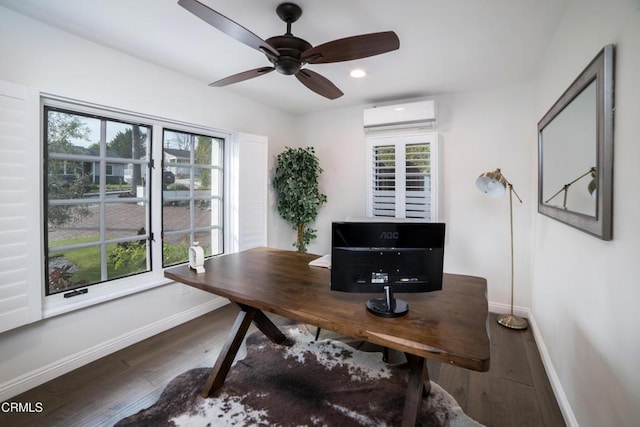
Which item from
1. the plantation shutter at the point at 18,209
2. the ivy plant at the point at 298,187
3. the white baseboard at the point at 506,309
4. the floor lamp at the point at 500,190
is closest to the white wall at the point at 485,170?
the white baseboard at the point at 506,309

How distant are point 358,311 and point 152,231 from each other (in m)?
2.31

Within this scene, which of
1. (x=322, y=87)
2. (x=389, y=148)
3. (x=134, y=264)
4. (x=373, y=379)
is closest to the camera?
(x=373, y=379)

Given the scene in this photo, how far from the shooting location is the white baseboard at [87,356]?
1932 mm

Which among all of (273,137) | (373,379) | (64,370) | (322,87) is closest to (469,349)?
(373,379)

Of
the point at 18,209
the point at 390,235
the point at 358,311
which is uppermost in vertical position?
the point at 18,209

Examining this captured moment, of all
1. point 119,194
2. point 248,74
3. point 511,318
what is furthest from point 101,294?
point 511,318

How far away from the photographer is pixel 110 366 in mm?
2256

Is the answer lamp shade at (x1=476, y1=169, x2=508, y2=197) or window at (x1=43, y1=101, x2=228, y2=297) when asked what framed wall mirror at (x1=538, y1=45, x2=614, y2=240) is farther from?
window at (x1=43, y1=101, x2=228, y2=297)

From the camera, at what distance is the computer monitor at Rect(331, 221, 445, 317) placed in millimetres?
1462

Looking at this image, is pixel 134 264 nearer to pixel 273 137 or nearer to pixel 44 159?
pixel 44 159

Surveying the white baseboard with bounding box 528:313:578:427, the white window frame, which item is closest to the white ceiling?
the white window frame

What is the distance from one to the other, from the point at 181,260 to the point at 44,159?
1458mm

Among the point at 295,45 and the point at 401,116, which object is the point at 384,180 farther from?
the point at 295,45

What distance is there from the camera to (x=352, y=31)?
209 cm
